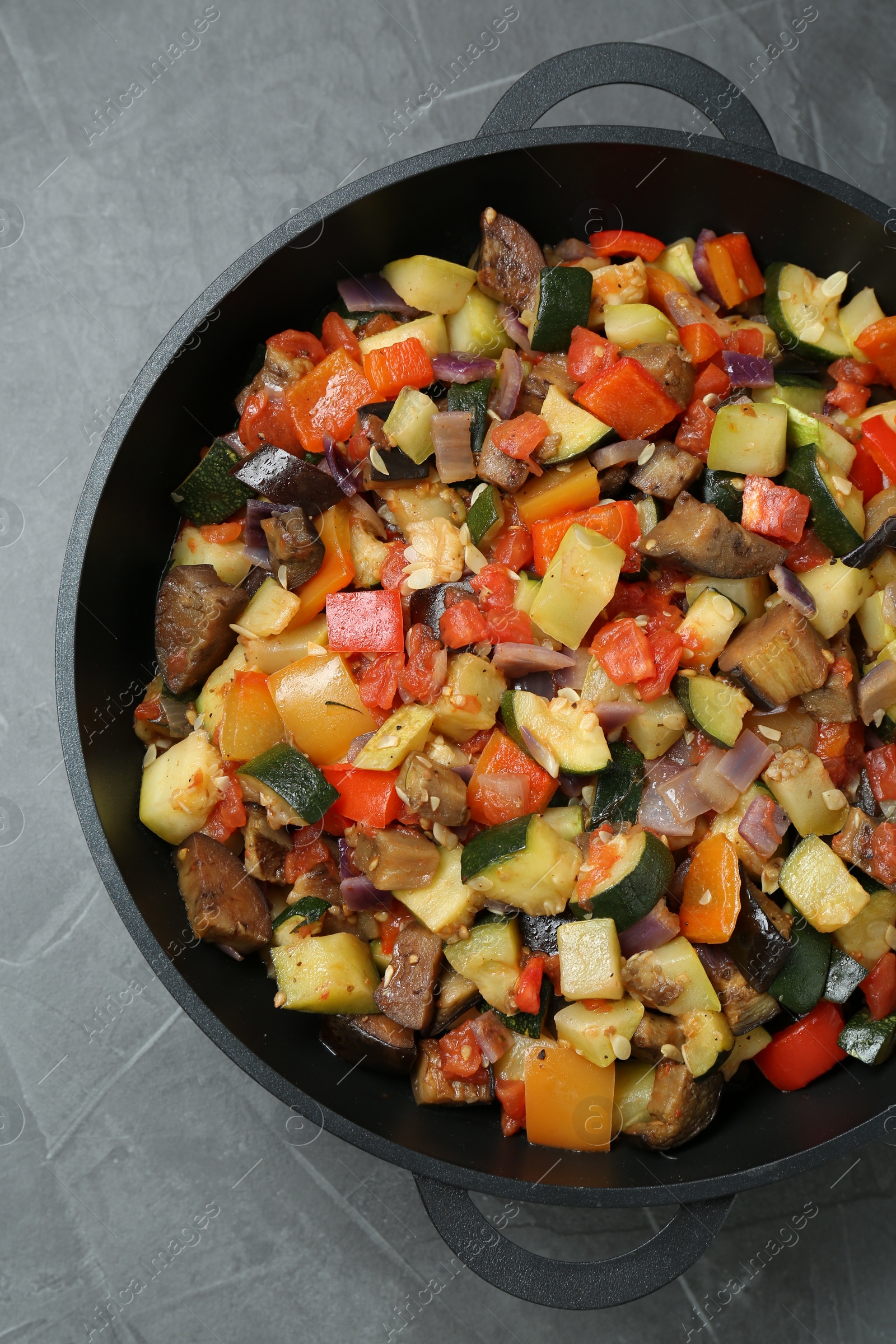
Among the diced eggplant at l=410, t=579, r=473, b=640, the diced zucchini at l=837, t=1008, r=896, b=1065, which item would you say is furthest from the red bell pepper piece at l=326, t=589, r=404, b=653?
the diced zucchini at l=837, t=1008, r=896, b=1065

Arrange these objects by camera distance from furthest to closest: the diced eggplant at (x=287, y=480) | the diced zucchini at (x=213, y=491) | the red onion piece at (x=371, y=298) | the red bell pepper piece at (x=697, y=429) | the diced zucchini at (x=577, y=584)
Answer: the red onion piece at (x=371, y=298)
the diced zucchini at (x=213, y=491)
the red bell pepper piece at (x=697, y=429)
the diced eggplant at (x=287, y=480)
the diced zucchini at (x=577, y=584)

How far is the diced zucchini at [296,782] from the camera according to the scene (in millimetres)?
2676

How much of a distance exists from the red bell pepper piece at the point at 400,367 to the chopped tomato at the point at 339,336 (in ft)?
0.43

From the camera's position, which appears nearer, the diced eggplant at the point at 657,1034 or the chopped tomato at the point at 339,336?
the diced eggplant at the point at 657,1034

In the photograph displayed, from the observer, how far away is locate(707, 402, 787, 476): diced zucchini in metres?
2.80

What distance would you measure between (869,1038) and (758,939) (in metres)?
0.56

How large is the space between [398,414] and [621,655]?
1.04 metres

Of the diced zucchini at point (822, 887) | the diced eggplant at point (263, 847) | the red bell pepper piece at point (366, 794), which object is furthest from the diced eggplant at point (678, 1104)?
the diced eggplant at point (263, 847)

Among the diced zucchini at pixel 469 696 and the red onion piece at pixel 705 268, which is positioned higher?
the red onion piece at pixel 705 268

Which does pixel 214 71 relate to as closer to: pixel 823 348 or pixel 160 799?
pixel 823 348

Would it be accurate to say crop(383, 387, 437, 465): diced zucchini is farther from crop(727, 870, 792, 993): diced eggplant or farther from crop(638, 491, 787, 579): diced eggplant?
crop(727, 870, 792, 993): diced eggplant

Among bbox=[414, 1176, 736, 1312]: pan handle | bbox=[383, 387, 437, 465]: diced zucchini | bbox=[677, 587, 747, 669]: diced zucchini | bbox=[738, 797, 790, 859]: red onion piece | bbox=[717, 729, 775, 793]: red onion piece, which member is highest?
bbox=[383, 387, 437, 465]: diced zucchini

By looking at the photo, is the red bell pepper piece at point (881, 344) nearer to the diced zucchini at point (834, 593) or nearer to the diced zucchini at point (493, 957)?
the diced zucchini at point (834, 593)

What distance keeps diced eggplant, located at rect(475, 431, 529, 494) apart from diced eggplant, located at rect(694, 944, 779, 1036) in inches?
60.1
